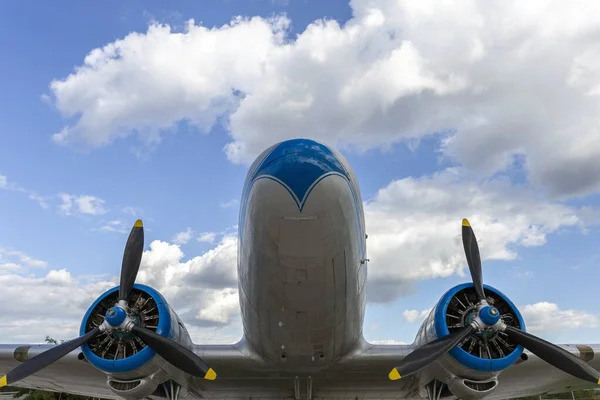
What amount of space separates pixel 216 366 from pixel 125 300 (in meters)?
2.87

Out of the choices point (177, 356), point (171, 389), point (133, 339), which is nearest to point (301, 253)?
point (177, 356)

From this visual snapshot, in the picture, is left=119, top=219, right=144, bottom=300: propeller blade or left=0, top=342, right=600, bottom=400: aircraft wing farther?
left=0, top=342, right=600, bottom=400: aircraft wing

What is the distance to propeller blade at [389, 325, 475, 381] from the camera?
8570mm

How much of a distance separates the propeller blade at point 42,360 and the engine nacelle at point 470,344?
22.7 ft

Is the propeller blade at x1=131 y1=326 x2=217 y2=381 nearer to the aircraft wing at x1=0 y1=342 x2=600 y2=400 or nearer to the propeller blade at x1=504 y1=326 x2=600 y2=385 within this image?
the aircraft wing at x1=0 y1=342 x2=600 y2=400

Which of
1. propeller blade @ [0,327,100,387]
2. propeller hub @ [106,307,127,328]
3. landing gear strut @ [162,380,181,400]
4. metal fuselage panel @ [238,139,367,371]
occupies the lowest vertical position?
landing gear strut @ [162,380,181,400]

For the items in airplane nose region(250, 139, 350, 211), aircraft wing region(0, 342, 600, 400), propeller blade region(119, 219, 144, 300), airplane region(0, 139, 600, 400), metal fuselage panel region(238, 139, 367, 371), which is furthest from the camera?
aircraft wing region(0, 342, 600, 400)

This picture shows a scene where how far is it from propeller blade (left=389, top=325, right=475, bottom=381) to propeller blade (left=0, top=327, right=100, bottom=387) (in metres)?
5.87

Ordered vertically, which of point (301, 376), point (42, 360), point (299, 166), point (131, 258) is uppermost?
point (299, 166)

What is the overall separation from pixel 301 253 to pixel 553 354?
592cm

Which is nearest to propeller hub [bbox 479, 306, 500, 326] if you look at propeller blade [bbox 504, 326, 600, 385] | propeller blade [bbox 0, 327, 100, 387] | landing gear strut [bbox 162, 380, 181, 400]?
propeller blade [bbox 504, 326, 600, 385]

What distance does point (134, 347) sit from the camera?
30.6 feet

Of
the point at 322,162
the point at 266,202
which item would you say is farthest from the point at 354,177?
the point at 266,202

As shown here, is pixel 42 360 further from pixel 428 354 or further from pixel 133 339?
pixel 428 354
